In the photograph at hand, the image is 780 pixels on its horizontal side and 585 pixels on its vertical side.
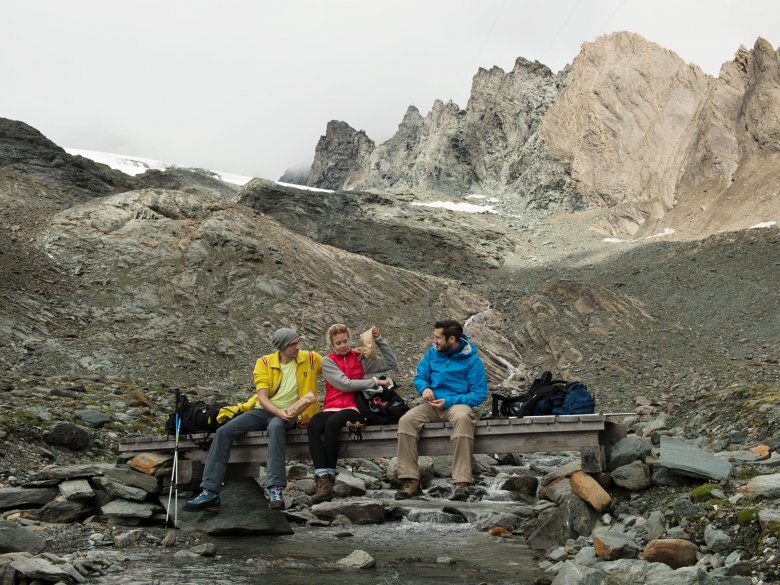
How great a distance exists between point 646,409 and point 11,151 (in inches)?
2585

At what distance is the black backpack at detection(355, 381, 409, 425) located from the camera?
11023 mm

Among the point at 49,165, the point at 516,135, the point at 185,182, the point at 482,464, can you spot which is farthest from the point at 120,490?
the point at 516,135

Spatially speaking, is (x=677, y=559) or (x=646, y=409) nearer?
(x=677, y=559)

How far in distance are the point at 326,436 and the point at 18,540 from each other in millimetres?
4013

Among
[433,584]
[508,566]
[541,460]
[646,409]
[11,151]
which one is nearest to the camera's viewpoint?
[433,584]

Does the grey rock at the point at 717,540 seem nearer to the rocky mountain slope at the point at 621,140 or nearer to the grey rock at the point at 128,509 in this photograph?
the grey rock at the point at 128,509

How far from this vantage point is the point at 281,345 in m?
10.8

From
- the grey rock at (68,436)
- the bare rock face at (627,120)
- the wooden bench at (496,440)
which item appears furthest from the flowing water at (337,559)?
the bare rock face at (627,120)

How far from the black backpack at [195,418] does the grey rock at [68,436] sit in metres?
4.39

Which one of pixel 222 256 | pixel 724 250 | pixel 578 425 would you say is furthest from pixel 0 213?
pixel 724 250

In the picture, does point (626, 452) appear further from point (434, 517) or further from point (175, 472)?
point (175, 472)

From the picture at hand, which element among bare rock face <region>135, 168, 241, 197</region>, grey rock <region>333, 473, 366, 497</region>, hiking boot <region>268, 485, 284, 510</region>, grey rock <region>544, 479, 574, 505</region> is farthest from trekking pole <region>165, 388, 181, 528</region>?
bare rock face <region>135, 168, 241, 197</region>

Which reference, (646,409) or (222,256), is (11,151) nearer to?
(222,256)

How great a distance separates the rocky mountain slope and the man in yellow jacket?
68768mm
